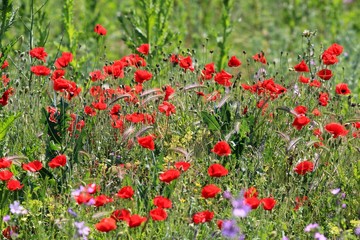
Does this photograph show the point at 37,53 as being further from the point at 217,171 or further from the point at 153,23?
the point at 153,23

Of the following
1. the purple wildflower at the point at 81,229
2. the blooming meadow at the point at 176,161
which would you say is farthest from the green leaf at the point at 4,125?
the purple wildflower at the point at 81,229

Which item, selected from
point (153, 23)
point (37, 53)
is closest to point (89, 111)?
point (37, 53)

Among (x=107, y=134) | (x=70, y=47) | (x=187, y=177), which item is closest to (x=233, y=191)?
(x=187, y=177)

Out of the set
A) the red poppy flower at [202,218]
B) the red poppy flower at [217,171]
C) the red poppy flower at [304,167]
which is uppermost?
the red poppy flower at [304,167]

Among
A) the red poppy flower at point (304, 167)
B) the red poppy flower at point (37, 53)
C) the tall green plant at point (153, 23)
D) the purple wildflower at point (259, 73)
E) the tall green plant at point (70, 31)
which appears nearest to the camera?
the red poppy flower at point (304, 167)

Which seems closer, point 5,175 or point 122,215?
point 122,215

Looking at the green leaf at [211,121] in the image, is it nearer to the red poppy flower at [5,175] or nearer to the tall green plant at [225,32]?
the red poppy flower at [5,175]

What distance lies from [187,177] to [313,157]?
73 centimetres

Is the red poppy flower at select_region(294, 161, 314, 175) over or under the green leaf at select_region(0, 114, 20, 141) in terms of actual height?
under

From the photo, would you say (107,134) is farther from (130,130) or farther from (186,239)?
(186,239)

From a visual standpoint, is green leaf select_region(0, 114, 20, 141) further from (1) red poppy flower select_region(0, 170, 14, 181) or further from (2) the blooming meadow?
(1) red poppy flower select_region(0, 170, 14, 181)

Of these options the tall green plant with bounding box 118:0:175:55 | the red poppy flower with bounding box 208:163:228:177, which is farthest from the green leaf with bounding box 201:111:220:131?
the tall green plant with bounding box 118:0:175:55

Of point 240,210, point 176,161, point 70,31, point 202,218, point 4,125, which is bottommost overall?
point 240,210

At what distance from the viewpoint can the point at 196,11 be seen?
8.45 m
